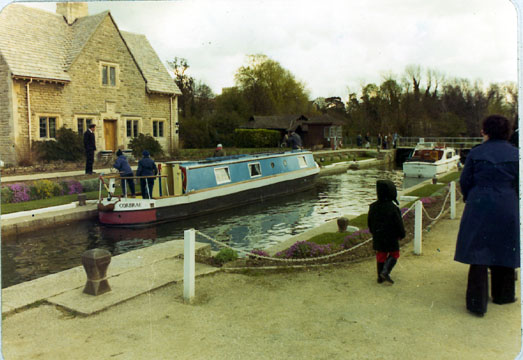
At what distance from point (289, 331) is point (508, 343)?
1.97 m

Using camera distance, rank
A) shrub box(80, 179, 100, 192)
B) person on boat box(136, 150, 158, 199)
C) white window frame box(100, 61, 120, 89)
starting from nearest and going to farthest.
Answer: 1. person on boat box(136, 150, 158, 199)
2. shrub box(80, 179, 100, 192)
3. white window frame box(100, 61, 120, 89)

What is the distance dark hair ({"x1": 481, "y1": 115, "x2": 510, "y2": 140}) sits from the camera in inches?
164

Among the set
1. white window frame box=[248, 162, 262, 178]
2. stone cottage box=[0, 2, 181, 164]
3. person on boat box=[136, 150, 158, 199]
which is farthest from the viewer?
white window frame box=[248, 162, 262, 178]

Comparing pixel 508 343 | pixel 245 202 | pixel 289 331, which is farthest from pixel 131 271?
pixel 245 202

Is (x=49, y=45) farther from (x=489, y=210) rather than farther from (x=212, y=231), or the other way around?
(x=489, y=210)

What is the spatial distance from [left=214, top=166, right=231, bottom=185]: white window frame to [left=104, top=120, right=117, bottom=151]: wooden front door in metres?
4.79

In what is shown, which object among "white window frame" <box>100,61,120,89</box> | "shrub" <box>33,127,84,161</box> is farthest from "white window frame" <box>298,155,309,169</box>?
"shrub" <box>33,127,84,161</box>

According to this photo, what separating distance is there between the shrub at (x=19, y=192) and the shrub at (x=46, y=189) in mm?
208

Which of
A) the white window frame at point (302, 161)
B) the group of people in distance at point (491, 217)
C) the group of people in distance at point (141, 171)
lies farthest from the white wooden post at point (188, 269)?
the white window frame at point (302, 161)

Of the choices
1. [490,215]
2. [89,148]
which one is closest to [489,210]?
[490,215]

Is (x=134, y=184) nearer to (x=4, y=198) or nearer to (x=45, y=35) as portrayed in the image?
(x=4, y=198)

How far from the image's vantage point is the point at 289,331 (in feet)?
13.2

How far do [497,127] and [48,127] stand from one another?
52.6 ft

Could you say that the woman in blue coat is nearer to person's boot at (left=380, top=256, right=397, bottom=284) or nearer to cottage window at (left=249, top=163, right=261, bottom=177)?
person's boot at (left=380, top=256, right=397, bottom=284)
